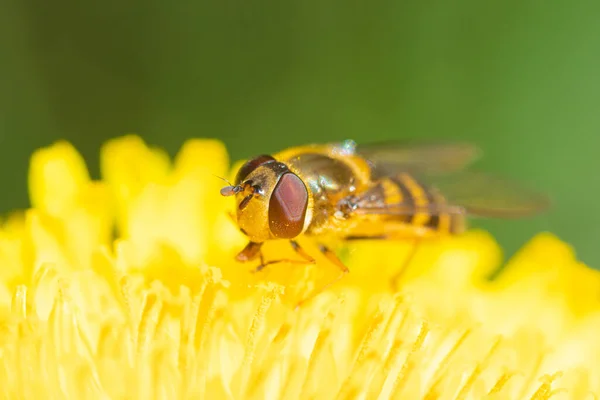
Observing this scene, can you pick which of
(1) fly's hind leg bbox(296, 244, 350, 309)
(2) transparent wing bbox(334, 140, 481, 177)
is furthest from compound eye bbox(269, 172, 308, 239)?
(2) transparent wing bbox(334, 140, 481, 177)

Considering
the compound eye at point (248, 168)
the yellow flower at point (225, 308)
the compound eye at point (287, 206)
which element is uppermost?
the compound eye at point (248, 168)

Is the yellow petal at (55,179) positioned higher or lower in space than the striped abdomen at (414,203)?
higher

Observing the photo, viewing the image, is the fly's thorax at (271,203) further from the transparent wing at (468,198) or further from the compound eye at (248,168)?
the transparent wing at (468,198)

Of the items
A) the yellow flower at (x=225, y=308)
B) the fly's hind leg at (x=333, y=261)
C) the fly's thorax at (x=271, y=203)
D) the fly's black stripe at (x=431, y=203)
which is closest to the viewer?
the fly's thorax at (x=271, y=203)

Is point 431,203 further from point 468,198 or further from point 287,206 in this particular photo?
point 287,206

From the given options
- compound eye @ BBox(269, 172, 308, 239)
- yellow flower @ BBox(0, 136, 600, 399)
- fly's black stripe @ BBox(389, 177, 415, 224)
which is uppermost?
compound eye @ BBox(269, 172, 308, 239)

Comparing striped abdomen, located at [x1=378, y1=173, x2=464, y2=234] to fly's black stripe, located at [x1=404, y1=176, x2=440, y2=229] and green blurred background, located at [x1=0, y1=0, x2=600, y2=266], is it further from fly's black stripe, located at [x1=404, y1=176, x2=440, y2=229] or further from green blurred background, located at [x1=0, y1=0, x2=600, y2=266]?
green blurred background, located at [x1=0, y1=0, x2=600, y2=266]

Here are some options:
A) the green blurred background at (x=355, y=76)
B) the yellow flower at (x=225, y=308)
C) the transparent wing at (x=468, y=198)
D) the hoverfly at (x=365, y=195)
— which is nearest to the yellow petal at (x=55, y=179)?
the yellow flower at (x=225, y=308)

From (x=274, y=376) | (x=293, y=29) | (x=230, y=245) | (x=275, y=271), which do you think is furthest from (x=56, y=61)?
(x=274, y=376)
